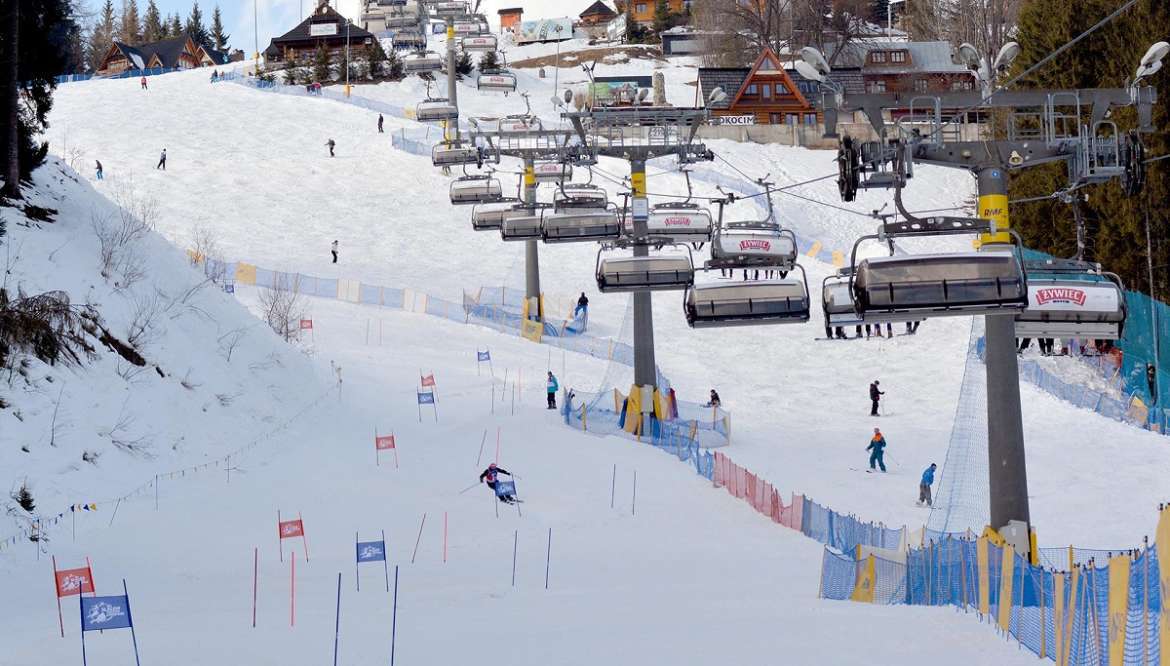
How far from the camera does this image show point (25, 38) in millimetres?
26922

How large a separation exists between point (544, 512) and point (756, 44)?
78.9 metres

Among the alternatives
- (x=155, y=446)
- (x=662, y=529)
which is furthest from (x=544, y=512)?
(x=155, y=446)

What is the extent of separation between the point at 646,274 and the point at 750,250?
250 cm

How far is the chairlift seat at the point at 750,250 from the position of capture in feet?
75.3

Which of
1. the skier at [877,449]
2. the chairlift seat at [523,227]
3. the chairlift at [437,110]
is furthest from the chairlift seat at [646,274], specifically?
the chairlift at [437,110]

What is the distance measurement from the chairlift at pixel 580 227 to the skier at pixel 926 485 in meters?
9.00

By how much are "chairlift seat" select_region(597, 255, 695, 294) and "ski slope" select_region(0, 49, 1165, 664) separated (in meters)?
3.25

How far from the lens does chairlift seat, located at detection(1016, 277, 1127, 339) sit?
1625 centimetres

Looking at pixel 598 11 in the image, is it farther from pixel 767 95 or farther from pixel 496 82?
pixel 496 82

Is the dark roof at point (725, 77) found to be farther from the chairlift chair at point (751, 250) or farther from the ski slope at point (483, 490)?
the chairlift chair at point (751, 250)

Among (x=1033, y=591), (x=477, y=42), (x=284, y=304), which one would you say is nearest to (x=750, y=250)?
(x=1033, y=591)

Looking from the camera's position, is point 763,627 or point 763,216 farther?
point 763,216

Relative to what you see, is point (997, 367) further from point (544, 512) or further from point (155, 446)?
point (155, 446)

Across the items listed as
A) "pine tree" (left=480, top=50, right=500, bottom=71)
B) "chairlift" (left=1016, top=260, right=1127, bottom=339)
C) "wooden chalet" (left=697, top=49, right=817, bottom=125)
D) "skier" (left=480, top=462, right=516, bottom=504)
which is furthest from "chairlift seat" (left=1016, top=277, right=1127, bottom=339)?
"pine tree" (left=480, top=50, right=500, bottom=71)
